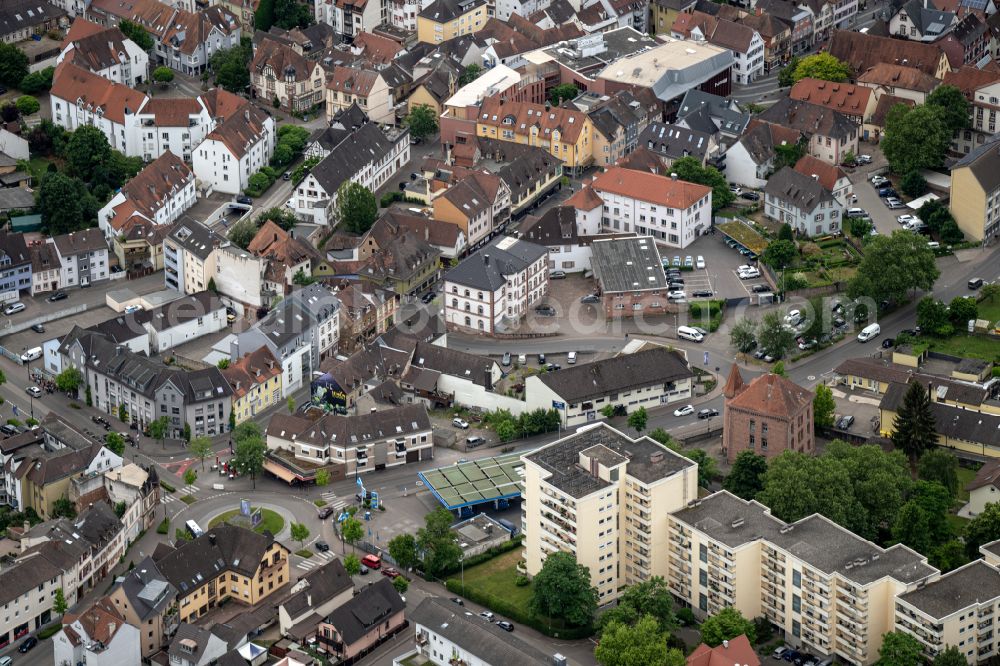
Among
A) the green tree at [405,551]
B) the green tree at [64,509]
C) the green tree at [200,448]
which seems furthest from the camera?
the green tree at [200,448]

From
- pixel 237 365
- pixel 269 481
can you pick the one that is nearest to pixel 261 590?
pixel 269 481

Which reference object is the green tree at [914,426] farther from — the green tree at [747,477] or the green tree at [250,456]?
the green tree at [250,456]

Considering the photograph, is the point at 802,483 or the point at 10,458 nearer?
the point at 802,483

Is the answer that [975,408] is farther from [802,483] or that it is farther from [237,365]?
[237,365]

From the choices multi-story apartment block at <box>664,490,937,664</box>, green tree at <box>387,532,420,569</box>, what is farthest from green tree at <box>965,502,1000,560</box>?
green tree at <box>387,532,420,569</box>

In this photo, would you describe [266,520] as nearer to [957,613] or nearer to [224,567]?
[224,567]

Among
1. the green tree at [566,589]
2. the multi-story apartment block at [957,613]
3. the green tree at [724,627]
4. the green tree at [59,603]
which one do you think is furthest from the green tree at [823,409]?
the green tree at [59,603]
